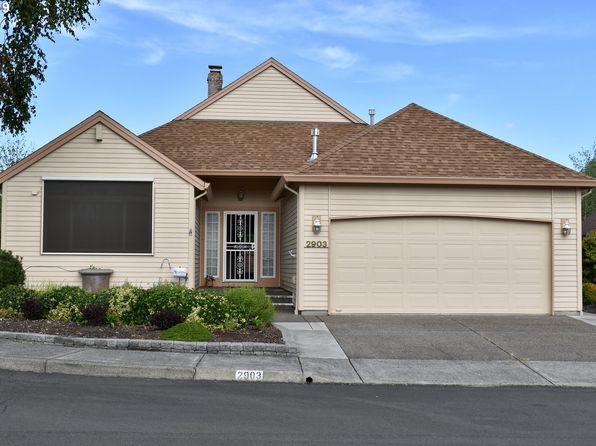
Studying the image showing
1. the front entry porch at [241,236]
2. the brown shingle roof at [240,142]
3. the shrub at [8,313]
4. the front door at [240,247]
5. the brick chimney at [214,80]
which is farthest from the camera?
the brick chimney at [214,80]

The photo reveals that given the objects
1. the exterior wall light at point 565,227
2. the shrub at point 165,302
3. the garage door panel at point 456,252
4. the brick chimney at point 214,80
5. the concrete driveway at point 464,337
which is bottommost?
the concrete driveway at point 464,337

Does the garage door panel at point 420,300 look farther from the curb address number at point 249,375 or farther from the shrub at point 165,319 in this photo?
the curb address number at point 249,375

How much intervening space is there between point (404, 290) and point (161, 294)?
19.0ft

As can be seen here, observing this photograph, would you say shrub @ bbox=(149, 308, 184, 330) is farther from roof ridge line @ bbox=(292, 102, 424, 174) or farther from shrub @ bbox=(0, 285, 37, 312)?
roof ridge line @ bbox=(292, 102, 424, 174)

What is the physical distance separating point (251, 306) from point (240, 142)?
7.65 m

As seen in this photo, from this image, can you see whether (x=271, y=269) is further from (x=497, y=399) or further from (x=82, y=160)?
(x=497, y=399)

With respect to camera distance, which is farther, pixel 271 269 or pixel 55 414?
pixel 271 269

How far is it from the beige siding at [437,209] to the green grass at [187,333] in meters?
4.37

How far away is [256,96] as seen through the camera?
20.4 meters

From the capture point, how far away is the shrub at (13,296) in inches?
475

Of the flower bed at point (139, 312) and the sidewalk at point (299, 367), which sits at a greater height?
the flower bed at point (139, 312)

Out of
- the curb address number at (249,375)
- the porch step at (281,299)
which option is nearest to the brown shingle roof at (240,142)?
the porch step at (281,299)

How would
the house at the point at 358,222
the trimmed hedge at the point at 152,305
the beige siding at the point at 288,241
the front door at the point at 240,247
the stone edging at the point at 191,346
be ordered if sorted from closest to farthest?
the stone edging at the point at 191,346, the trimmed hedge at the point at 152,305, the house at the point at 358,222, the beige siding at the point at 288,241, the front door at the point at 240,247

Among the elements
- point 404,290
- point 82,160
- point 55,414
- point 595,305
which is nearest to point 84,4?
point 82,160
